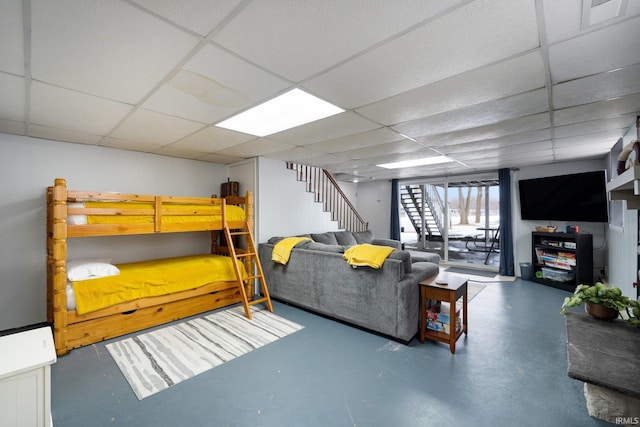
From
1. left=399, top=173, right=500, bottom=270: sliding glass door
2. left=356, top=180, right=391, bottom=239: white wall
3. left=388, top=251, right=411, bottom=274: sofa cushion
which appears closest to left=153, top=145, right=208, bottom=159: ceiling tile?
left=388, top=251, right=411, bottom=274: sofa cushion

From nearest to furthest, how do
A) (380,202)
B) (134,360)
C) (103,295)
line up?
1. (134,360)
2. (103,295)
3. (380,202)

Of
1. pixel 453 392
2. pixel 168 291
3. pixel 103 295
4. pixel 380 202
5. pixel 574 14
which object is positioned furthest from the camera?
pixel 380 202

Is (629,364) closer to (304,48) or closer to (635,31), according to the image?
(635,31)

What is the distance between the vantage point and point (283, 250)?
3910mm

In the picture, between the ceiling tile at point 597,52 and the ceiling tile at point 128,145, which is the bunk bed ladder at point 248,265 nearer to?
the ceiling tile at point 128,145

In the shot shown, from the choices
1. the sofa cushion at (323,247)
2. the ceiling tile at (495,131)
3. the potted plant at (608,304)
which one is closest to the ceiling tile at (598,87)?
the ceiling tile at (495,131)

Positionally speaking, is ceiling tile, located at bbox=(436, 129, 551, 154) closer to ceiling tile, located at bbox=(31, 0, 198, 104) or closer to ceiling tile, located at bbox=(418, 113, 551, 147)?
ceiling tile, located at bbox=(418, 113, 551, 147)

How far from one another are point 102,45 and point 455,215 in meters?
8.96

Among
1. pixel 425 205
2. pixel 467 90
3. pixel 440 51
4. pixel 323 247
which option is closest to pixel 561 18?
pixel 440 51

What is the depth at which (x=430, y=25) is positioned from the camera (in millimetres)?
1299

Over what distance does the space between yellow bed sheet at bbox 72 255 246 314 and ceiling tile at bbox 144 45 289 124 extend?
1909 millimetres

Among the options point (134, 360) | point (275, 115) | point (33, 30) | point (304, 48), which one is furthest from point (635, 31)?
A: point (134, 360)

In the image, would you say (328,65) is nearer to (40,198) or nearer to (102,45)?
(102,45)

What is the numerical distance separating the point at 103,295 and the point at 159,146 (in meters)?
1.98
